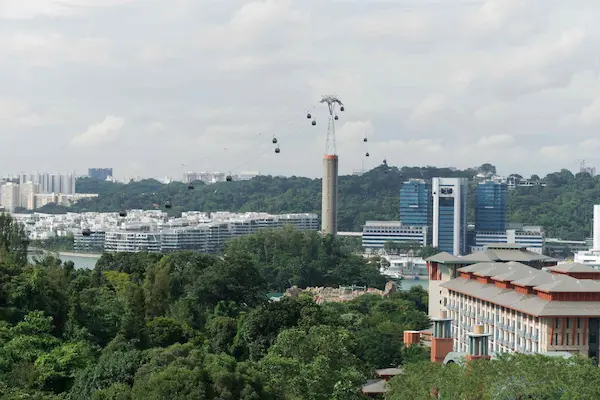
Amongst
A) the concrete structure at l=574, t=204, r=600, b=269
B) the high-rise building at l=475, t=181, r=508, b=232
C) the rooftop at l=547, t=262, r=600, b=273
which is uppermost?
the high-rise building at l=475, t=181, r=508, b=232

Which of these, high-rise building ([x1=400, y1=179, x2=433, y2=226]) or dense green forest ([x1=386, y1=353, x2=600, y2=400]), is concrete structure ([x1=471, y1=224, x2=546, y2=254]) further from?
dense green forest ([x1=386, y1=353, x2=600, y2=400])

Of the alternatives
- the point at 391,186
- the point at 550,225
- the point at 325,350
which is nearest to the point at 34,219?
the point at 391,186

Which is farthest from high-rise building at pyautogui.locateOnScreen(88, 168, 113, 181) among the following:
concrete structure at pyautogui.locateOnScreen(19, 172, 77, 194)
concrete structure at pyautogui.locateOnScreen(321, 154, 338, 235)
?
concrete structure at pyautogui.locateOnScreen(321, 154, 338, 235)

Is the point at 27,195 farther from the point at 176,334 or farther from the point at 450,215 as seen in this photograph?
the point at 176,334

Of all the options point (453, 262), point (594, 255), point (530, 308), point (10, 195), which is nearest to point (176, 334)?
point (530, 308)

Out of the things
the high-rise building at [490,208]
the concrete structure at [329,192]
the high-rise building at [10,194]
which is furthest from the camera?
the high-rise building at [10,194]

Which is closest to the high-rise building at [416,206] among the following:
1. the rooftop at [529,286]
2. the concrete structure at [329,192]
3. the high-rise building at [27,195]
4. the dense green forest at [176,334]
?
the concrete structure at [329,192]

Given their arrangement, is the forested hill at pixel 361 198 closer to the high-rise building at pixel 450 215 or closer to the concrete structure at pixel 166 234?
the high-rise building at pixel 450 215
